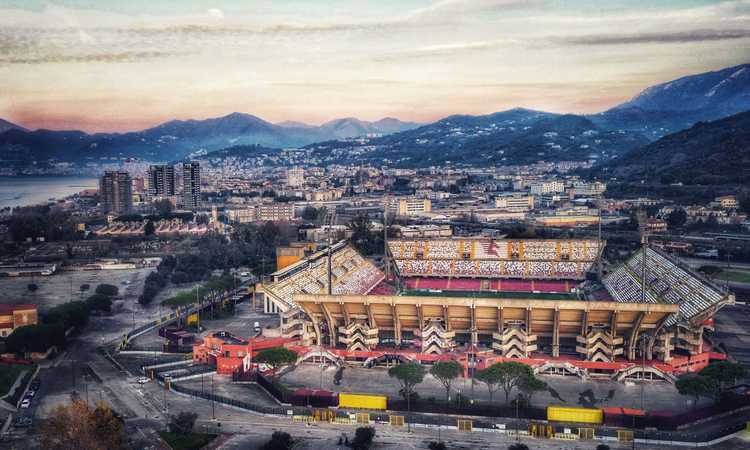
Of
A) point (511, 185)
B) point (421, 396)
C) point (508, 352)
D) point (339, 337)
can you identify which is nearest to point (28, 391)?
point (339, 337)

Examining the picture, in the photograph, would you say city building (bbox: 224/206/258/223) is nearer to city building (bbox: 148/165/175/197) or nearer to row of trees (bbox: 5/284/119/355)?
city building (bbox: 148/165/175/197)

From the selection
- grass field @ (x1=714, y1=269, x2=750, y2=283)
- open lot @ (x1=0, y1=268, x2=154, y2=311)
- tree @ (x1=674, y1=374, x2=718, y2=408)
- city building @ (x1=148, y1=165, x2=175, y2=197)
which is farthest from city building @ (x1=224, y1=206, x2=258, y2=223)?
tree @ (x1=674, y1=374, x2=718, y2=408)

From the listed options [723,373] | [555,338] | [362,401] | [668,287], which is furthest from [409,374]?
[668,287]

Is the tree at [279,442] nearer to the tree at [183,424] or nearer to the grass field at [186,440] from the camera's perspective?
the grass field at [186,440]

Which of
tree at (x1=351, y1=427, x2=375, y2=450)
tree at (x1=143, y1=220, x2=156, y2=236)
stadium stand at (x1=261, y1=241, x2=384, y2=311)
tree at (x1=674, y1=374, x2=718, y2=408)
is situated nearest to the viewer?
tree at (x1=351, y1=427, x2=375, y2=450)

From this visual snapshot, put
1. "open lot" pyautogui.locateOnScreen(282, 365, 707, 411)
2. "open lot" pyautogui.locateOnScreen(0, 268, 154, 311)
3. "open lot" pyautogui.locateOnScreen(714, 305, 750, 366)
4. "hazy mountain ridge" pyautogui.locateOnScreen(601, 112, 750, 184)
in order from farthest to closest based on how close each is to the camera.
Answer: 1. "hazy mountain ridge" pyautogui.locateOnScreen(601, 112, 750, 184)
2. "open lot" pyautogui.locateOnScreen(0, 268, 154, 311)
3. "open lot" pyautogui.locateOnScreen(714, 305, 750, 366)
4. "open lot" pyautogui.locateOnScreen(282, 365, 707, 411)

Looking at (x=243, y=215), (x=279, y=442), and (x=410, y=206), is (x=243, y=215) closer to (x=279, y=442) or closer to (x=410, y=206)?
(x=410, y=206)
